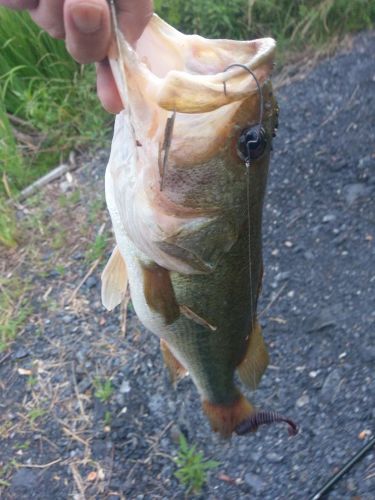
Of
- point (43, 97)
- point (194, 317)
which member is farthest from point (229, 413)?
point (43, 97)

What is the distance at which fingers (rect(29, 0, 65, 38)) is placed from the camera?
1216mm

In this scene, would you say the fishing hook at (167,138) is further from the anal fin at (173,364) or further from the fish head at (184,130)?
the anal fin at (173,364)

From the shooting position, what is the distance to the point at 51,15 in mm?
1237

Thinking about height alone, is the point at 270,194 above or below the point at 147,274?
below

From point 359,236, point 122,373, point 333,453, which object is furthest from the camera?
point 359,236

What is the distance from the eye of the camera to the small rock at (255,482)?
238cm

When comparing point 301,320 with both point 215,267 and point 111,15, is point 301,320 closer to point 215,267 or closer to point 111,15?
point 215,267

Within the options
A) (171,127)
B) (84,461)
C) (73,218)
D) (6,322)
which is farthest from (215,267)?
(73,218)

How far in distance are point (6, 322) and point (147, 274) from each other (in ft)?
5.89

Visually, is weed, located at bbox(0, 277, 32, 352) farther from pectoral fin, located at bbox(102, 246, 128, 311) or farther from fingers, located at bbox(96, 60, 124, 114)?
fingers, located at bbox(96, 60, 124, 114)

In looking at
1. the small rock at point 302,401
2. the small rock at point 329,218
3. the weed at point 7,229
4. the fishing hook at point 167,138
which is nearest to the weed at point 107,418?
the small rock at point 302,401

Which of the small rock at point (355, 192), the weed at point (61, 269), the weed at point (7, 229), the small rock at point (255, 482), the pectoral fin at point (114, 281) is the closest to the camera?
the pectoral fin at point (114, 281)

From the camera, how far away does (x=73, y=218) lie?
12.3 feet

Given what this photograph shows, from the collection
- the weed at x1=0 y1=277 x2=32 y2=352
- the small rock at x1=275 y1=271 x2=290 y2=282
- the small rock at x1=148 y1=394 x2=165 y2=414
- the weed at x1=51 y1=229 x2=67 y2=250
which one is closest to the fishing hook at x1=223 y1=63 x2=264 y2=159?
the small rock at x1=148 y1=394 x2=165 y2=414
